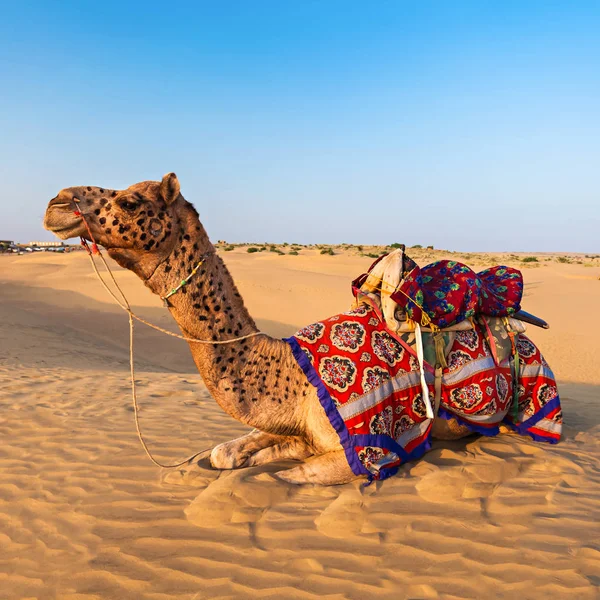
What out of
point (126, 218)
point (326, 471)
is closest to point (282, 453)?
point (326, 471)

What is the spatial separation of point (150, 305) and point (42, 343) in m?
6.45

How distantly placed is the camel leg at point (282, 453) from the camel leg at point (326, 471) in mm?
365

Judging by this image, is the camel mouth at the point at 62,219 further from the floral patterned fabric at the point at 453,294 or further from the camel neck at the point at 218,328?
the floral patterned fabric at the point at 453,294

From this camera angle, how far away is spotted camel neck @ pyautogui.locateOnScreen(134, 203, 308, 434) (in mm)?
3270

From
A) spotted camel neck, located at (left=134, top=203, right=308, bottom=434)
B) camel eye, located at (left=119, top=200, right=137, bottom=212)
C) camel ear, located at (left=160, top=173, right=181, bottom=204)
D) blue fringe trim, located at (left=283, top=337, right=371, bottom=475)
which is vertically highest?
camel ear, located at (left=160, top=173, right=181, bottom=204)

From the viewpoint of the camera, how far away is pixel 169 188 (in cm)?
317

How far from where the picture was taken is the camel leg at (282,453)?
4.05 m

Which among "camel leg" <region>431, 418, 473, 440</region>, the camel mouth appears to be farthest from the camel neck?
"camel leg" <region>431, 418, 473, 440</region>

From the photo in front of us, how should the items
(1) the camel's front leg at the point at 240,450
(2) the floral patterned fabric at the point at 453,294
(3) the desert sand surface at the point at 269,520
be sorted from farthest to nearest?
(1) the camel's front leg at the point at 240,450
(2) the floral patterned fabric at the point at 453,294
(3) the desert sand surface at the point at 269,520

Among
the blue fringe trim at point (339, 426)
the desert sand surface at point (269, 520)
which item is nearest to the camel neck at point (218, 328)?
the blue fringe trim at point (339, 426)

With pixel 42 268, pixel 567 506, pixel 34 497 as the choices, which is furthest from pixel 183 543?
pixel 42 268

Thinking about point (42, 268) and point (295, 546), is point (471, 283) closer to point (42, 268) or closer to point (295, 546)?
point (295, 546)

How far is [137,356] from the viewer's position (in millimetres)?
12398

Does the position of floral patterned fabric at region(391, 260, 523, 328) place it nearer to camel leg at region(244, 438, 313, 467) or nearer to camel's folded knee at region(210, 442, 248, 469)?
camel leg at region(244, 438, 313, 467)
